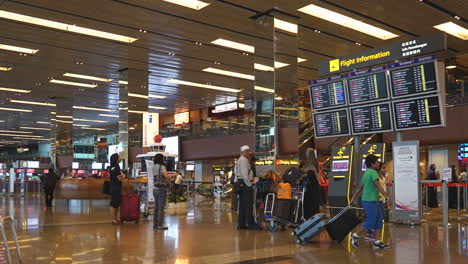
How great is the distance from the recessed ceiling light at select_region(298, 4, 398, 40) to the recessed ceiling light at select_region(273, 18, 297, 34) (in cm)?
63

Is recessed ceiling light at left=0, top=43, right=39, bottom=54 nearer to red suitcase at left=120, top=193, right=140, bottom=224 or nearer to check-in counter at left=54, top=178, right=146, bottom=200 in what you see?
check-in counter at left=54, top=178, right=146, bottom=200

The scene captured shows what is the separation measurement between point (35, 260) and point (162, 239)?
249 centimetres

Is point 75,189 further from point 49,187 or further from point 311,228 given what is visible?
point 311,228

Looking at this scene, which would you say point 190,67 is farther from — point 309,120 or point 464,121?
point 464,121

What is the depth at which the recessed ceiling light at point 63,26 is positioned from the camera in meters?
14.9

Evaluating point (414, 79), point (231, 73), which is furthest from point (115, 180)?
point (231, 73)

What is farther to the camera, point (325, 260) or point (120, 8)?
point (120, 8)

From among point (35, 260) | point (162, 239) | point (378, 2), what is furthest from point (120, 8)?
point (35, 260)

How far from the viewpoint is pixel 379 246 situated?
24.0ft

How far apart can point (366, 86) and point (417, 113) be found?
3.86ft

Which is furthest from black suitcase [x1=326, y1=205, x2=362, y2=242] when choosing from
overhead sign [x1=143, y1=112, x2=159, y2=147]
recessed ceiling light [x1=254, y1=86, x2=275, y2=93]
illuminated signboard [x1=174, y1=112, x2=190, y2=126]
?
illuminated signboard [x1=174, y1=112, x2=190, y2=126]

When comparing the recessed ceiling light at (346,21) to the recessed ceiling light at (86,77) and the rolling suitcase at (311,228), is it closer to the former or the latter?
the rolling suitcase at (311,228)

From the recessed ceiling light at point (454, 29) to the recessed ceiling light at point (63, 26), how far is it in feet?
32.7

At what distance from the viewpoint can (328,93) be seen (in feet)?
36.3
